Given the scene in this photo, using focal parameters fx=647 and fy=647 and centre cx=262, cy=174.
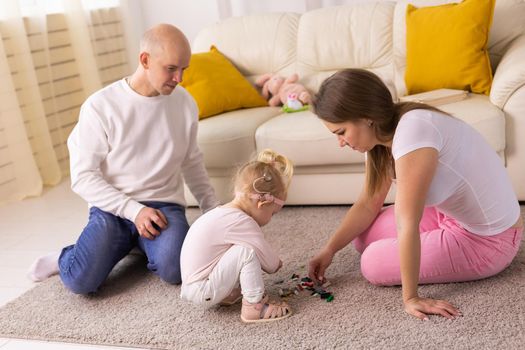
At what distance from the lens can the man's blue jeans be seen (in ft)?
7.43

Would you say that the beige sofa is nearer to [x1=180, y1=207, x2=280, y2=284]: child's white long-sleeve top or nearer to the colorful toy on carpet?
the colorful toy on carpet

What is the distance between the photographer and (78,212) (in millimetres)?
3381

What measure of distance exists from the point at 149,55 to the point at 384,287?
1.13 m

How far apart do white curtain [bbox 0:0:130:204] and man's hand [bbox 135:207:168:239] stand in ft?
5.70

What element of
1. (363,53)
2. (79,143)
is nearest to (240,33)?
(363,53)

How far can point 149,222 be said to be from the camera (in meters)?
2.28

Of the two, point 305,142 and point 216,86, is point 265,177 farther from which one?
point 216,86

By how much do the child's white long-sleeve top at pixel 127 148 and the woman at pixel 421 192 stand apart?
68cm

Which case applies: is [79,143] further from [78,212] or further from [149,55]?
[78,212]

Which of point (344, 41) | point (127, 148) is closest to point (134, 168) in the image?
point (127, 148)

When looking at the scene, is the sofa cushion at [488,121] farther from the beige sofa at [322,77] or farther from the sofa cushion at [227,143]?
the sofa cushion at [227,143]

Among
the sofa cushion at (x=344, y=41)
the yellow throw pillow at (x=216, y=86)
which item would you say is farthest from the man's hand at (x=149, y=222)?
the sofa cushion at (x=344, y=41)

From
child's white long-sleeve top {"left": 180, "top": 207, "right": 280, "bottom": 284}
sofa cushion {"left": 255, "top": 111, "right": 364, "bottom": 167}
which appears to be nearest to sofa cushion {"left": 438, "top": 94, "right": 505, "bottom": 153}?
sofa cushion {"left": 255, "top": 111, "right": 364, "bottom": 167}

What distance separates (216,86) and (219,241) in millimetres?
1506
